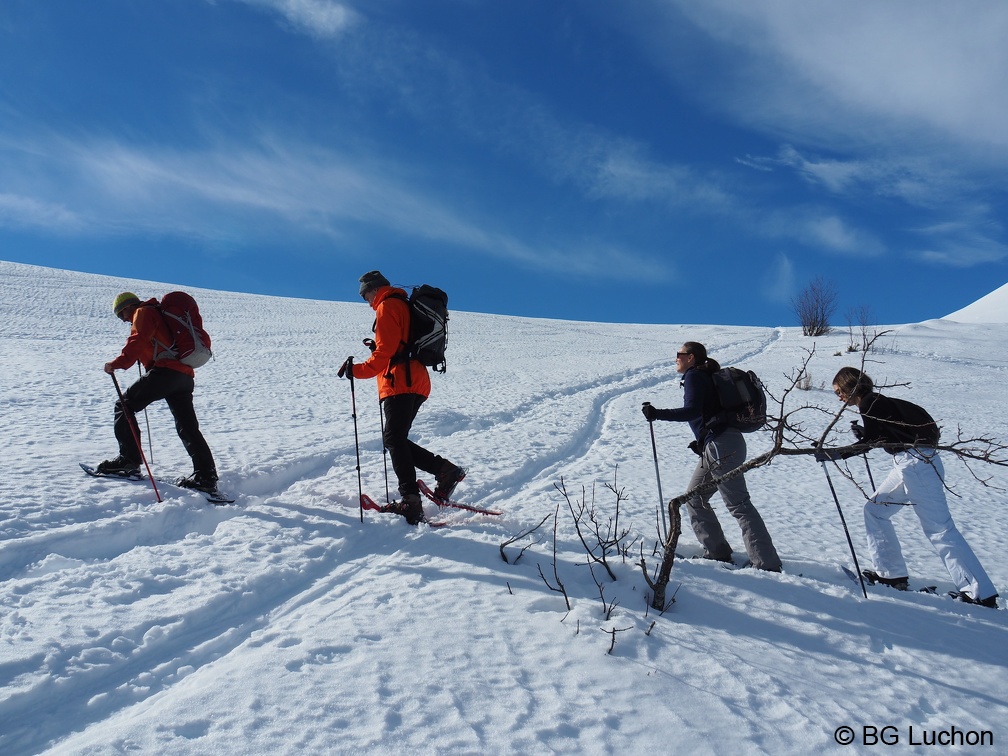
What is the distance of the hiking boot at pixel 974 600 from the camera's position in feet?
13.3

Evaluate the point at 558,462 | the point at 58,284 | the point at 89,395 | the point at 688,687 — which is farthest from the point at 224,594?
the point at 58,284

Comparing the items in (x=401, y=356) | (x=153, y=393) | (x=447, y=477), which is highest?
(x=401, y=356)

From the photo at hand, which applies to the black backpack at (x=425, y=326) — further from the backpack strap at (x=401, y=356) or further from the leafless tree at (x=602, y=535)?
the leafless tree at (x=602, y=535)

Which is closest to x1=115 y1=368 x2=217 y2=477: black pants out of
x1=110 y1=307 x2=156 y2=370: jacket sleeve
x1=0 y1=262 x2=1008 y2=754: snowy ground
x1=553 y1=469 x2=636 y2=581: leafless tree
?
x1=110 y1=307 x2=156 y2=370: jacket sleeve

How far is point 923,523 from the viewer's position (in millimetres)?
4367

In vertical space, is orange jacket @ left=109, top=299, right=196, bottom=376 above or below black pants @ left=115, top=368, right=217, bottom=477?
above

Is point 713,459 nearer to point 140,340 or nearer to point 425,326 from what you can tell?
point 425,326

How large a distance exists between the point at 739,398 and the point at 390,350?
9.26ft

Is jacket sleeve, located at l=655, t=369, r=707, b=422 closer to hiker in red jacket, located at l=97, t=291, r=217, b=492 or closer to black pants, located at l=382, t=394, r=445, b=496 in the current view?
black pants, located at l=382, t=394, r=445, b=496

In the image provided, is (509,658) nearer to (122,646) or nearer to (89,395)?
(122,646)

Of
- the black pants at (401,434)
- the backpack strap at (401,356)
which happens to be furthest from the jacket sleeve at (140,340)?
the black pants at (401,434)

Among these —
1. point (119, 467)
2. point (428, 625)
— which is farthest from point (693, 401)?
point (119, 467)

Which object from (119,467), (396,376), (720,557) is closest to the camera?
(720,557)

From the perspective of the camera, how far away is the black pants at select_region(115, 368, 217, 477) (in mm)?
5051
